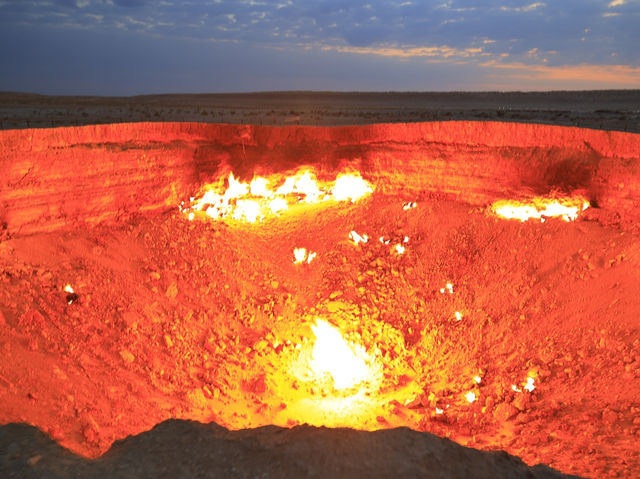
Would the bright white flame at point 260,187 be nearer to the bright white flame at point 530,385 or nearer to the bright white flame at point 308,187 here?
the bright white flame at point 308,187

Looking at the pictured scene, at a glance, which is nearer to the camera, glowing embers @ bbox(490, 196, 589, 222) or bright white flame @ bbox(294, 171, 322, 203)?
glowing embers @ bbox(490, 196, 589, 222)

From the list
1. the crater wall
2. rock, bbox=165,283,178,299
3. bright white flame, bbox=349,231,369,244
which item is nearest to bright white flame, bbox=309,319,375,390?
bright white flame, bbox=349,231,369,244

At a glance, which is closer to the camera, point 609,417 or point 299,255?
point 609,417

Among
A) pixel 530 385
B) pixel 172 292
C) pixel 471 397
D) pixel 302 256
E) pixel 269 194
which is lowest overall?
pixel 471 397

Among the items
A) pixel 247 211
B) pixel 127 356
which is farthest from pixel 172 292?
pixel 247 211

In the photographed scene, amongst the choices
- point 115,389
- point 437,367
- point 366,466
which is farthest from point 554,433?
point 115,389

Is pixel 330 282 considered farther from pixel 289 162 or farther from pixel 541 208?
pixel 541 208

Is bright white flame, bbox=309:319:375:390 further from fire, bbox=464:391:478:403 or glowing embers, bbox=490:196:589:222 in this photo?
glowing embers, bbox=490:196:589:222
